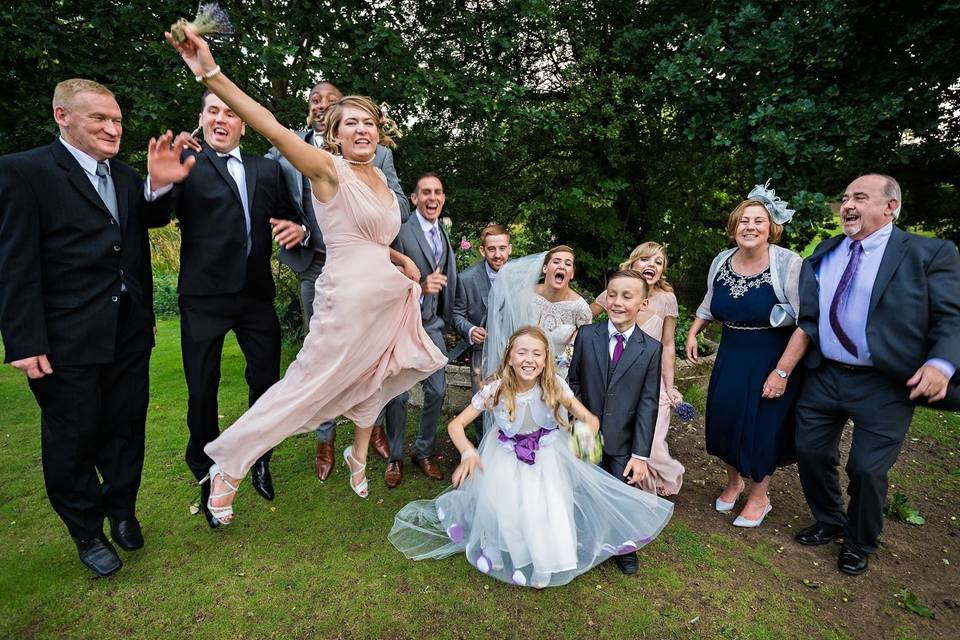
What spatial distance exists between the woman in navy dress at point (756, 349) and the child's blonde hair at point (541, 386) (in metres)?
1.46

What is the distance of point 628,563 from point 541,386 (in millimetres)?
1259

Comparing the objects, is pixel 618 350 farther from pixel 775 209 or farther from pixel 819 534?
pixel 819 534

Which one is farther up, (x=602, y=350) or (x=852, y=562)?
(x=602, y=350)

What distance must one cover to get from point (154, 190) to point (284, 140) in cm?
110

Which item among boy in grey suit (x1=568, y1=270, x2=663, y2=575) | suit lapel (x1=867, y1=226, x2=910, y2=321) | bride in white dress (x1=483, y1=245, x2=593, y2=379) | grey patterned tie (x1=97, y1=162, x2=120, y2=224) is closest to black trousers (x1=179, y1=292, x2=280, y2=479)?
grey patterned tie (x1=97, y1=162, x2=120, y2=224)

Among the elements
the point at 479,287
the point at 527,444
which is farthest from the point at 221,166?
the point at 527,444

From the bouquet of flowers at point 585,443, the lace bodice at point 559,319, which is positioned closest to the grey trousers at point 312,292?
the lace bodice at point 559,319

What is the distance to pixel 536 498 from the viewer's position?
3.15m

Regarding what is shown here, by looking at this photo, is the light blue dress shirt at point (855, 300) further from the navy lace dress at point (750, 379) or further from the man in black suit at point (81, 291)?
the man in black suit at point (81, 291)

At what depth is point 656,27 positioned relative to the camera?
634 centimetres

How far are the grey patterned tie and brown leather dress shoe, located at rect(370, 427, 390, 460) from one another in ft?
8.93

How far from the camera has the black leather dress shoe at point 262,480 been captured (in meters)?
3.84

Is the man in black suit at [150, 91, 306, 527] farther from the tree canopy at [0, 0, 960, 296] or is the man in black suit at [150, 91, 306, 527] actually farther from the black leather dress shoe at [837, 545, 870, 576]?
the black leather dress shoe at [837, 545, 870, 576]

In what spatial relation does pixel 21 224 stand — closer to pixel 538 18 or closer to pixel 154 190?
pixel 154 190
